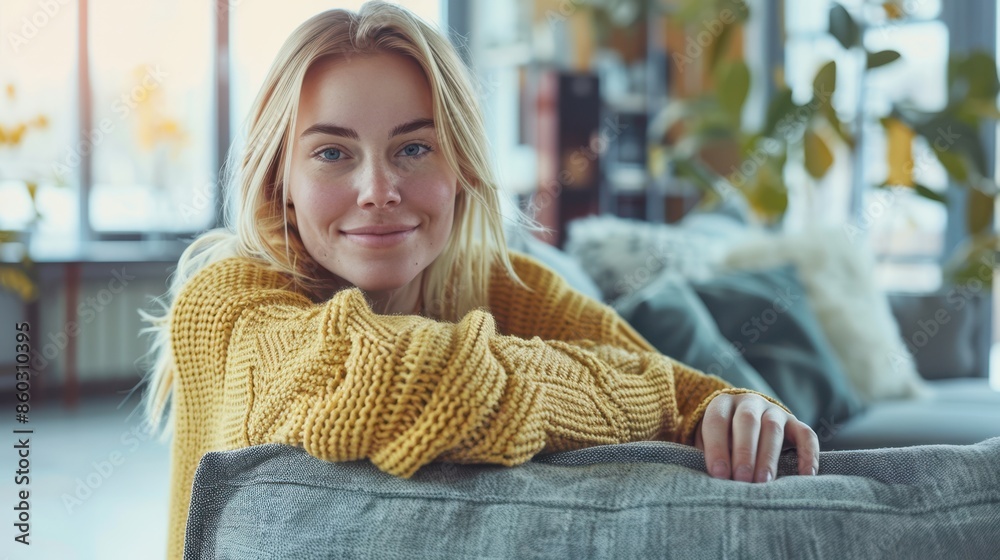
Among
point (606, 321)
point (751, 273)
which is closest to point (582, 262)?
point (751, 273)

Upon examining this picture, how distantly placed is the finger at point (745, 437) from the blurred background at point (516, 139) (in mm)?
2063

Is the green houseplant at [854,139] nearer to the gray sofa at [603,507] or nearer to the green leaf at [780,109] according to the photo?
the green leaf at [780,109]

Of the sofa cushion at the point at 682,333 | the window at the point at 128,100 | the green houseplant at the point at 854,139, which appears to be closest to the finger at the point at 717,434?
the sofa cushion at the point at 682,333

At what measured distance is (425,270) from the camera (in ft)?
3.39

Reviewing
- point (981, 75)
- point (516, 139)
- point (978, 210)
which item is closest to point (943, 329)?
point (978, 210)

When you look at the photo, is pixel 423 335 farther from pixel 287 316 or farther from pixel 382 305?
pixel 382 305

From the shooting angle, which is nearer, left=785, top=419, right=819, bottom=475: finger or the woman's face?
left=785, top=419, right=819, bottom=475: finger

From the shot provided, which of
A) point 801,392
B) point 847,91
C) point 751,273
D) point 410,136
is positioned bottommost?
point 801,392

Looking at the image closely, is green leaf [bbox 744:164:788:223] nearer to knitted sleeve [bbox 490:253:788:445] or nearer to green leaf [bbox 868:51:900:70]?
green leaf [bbox 868:51:900:70]

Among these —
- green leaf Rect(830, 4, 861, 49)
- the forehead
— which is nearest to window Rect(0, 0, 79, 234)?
green leaf Rect(830, 4, 861, 49)

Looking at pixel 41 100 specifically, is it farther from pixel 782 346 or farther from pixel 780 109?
pixel 782 346

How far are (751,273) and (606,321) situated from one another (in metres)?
1.14

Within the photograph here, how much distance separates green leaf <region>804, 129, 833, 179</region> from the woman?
1.76m

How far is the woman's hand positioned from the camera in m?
0.65
